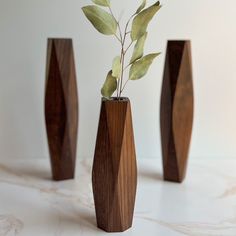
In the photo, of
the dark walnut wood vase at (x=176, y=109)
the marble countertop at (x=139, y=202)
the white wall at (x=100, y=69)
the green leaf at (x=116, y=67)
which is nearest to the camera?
the green leaf at (x=116, y=67)

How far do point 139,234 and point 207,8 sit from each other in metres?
0.82

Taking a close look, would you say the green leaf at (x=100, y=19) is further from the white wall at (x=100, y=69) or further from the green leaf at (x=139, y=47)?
the white wall at (x=100, y=69)

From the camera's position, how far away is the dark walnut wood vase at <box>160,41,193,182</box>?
Result: 1160mm

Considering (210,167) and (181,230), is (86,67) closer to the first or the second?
(210,167)

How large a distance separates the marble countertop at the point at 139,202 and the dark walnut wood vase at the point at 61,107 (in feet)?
0.22

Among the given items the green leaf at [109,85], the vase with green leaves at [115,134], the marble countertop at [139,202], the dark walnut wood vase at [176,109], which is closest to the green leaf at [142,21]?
the vase with green leaves at [115,134]

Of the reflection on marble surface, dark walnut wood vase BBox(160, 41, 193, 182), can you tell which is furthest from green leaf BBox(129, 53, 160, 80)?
the reflection on marble surface

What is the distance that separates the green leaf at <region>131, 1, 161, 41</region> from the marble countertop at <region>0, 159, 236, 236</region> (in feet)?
1.52

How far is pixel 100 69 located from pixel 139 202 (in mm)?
512

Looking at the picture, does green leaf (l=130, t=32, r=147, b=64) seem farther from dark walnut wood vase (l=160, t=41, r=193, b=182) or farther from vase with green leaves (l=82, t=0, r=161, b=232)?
dark walnut wood vase (l=160, t=41, r=193, b=182)

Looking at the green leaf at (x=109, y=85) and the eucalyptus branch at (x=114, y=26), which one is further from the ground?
the eucalyptus branch at (x=114, y=26)

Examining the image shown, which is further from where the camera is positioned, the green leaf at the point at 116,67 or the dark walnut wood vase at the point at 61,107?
the dark walnut wood vase at the point at 61,107

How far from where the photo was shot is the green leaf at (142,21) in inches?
33.5

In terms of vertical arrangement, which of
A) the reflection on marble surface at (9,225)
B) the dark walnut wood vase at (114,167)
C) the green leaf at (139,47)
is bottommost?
the reflection on marble surface at (9,225)
